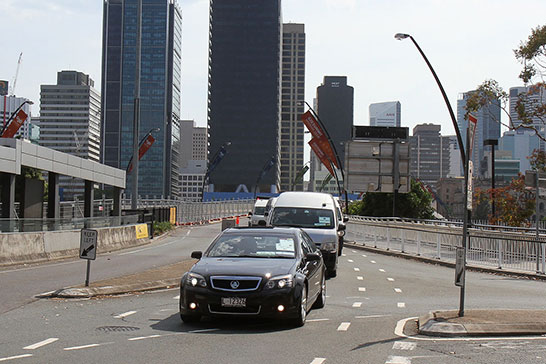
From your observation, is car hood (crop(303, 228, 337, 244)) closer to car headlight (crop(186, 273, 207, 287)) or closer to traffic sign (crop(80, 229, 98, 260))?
traffic sign (crop(80, 229, 98, 260))

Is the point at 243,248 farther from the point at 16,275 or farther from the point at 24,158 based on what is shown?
the point at 24,158

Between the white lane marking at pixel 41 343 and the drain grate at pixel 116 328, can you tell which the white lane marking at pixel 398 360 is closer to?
the drain grate at pixel 116 328

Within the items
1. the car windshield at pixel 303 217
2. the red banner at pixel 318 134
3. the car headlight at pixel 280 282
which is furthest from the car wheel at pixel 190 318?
the red banner at pixel 318 134

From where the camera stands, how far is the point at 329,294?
15625mm

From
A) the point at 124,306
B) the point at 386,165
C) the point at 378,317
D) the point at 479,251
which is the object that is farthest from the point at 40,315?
the point at 386,165

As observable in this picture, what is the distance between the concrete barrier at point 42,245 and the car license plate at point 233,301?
13.2 metres

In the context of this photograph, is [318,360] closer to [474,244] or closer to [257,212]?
[474,244]

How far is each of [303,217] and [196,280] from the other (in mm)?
10799

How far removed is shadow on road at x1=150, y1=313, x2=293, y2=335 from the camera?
10352 millimetres

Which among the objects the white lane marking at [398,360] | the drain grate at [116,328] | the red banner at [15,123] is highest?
the red banner at [15,123]

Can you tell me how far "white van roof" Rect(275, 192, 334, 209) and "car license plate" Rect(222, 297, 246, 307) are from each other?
37.5 feet

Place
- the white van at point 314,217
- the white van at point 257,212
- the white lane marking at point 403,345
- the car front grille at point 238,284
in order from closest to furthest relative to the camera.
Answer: the white lane marking at point 403,345
the car front grille at point 238,284
the white van at point 314,217
the white van at point 257,212

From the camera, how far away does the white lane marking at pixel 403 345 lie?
30.0 feet

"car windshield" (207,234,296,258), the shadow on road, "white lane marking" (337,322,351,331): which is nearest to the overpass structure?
"car windshield" (207,234,296,258)
